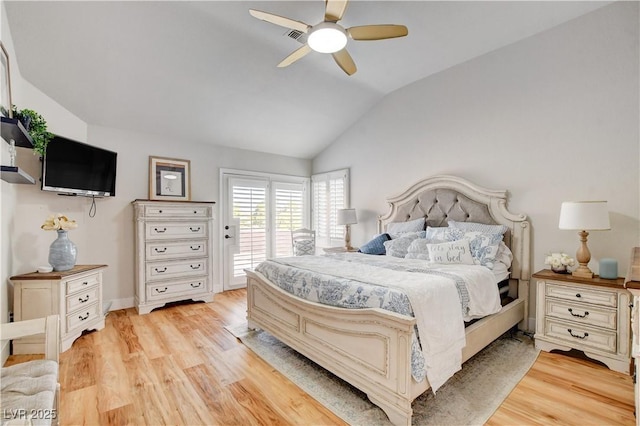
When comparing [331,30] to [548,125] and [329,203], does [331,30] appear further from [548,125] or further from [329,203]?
[329,203]

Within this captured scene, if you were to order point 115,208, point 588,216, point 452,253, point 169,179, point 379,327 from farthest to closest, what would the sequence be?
point 169,179 < point 115,208 < point 452,253 < point 588,216 < point 379,327

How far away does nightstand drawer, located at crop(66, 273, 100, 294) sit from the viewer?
2832mm

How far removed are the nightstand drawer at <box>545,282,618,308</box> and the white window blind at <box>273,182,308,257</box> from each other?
13.0 feet

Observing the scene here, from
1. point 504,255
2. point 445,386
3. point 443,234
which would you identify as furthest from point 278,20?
point 504,255

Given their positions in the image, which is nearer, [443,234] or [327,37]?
[327,37]

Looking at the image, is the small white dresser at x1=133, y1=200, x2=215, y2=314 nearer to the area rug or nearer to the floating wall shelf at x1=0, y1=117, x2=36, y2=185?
the floating wall shelf at x1=0, y1=117, x2=36, y2=185

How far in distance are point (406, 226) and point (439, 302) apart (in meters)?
2.05

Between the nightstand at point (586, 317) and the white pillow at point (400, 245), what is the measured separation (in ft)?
4.17

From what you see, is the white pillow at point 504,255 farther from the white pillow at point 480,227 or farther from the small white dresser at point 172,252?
the small white dresser at point 172,252

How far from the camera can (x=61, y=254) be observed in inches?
114

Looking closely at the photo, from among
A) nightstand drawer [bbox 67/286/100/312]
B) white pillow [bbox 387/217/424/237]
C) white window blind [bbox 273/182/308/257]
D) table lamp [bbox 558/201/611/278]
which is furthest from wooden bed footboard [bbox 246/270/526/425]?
white window blind [bbox 273/182/308/257]

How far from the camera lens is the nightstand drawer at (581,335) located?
93.9 inches

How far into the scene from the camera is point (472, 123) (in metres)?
3.62

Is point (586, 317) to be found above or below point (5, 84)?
below
